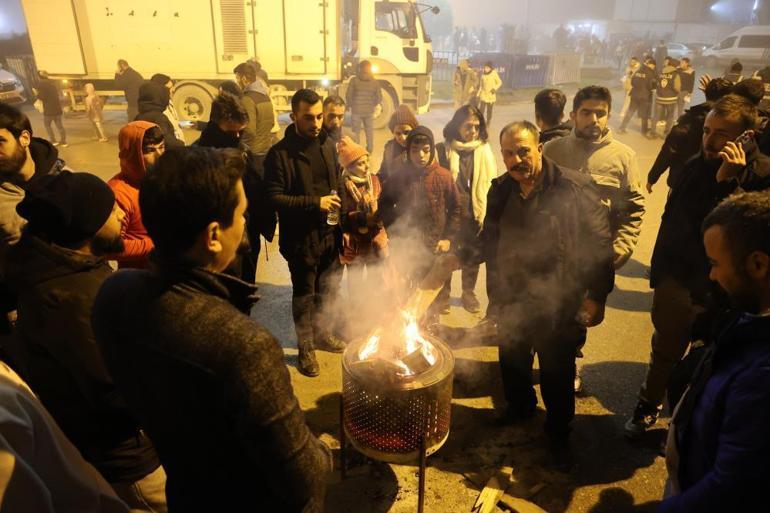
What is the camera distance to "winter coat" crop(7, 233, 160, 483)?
1872 millimetres

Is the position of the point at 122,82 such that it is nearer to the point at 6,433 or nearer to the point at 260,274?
the point at 260,274

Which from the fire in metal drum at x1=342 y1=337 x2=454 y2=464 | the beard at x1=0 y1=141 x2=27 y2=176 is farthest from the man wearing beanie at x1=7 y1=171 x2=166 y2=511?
the beard at x1=0 y1=141 x2=27 y2=176

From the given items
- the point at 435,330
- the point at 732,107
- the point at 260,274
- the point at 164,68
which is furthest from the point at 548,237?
the point at 164,68

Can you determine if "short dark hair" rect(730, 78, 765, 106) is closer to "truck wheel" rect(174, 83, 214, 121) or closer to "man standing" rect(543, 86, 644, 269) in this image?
"man standing" rect(543, 86, 644, 269)

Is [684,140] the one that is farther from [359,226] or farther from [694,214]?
[359,226]

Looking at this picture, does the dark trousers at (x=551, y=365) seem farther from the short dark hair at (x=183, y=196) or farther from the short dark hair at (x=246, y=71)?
the short dark hair at (x=246, y=71)

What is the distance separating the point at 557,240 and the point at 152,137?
3.07 m

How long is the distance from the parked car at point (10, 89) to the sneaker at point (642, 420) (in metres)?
19.9

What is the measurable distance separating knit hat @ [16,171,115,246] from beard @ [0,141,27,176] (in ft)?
5.83

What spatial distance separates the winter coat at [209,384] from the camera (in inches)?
51.4

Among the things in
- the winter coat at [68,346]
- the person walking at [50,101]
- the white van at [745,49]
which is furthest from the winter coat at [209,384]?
the white van at [745,49]

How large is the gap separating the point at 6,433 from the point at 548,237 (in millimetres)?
2914

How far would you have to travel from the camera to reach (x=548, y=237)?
3.22 m

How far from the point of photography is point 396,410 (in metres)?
2.79
